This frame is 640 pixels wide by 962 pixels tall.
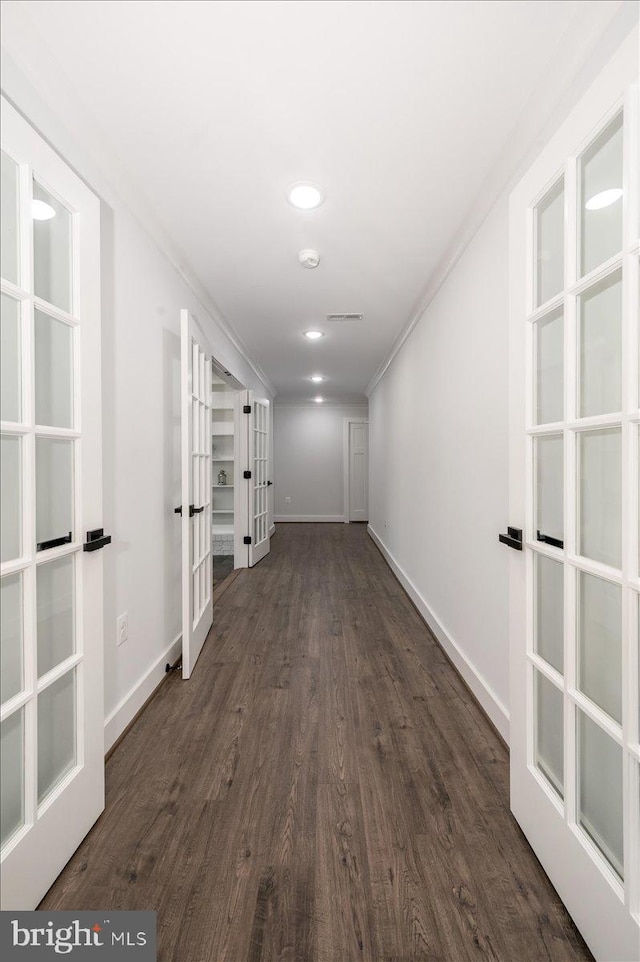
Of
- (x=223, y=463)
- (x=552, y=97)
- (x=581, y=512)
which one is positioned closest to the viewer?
(x=581, y=512)

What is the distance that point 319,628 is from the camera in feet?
9.96

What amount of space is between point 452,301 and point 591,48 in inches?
52.8

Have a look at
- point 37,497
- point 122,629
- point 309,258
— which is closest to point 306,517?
point 309,258

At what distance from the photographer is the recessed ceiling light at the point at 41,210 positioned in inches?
44.5

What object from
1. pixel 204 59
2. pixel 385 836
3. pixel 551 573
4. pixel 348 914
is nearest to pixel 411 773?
pixel 385 836

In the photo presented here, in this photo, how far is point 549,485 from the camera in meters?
→ 1.23

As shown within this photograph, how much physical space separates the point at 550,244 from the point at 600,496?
0.74 m

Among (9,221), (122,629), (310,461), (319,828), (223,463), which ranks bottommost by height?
(319,828)

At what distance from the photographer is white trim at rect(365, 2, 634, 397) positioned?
108 cm

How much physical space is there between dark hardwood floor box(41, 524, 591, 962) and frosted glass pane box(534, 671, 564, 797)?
11.3 inches

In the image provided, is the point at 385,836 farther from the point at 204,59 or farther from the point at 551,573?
the point at 204,59

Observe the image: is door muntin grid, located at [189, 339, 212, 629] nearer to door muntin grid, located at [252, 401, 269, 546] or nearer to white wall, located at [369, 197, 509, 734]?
white wall, located at [369, 197, 509, 734]

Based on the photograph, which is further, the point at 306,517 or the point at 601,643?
the point at 306,517

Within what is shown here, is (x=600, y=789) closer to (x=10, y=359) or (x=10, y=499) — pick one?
(x=10, y=499)
